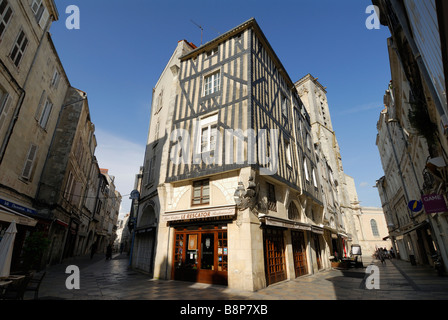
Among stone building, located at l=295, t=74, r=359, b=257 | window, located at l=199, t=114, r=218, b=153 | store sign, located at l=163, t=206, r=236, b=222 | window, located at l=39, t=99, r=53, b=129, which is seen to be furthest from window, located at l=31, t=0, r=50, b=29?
stone building, located at l=295, t=74, r=359, b=257

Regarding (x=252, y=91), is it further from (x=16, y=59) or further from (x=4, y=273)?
(x=16, y=59)

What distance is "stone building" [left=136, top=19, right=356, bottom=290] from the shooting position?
7.87 m

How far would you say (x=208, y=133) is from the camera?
9742 millimetres

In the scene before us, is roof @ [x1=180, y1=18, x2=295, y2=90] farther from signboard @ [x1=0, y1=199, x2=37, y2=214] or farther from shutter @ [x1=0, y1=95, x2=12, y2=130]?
signboard @ [x1=0, y1=199, x2=37, y2=214]

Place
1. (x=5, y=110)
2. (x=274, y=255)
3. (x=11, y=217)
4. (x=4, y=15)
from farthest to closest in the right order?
1. (x=274, y=255)
2. (x=5, y=110)
3. (x=4, y=15)
4. (x=11, y=217)

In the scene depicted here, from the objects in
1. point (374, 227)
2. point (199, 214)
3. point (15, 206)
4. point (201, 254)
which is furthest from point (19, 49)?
point (374, 227)

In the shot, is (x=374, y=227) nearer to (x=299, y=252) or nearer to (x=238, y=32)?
(x=299, y=252)

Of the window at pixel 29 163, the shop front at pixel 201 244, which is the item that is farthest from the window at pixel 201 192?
the window at pixel 29 163

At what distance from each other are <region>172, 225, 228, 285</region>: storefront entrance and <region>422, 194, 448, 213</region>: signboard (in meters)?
8.08

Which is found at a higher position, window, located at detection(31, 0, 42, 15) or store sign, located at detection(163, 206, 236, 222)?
window, located at detection(31, 0, 42, 15)

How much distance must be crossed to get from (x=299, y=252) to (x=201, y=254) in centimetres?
605

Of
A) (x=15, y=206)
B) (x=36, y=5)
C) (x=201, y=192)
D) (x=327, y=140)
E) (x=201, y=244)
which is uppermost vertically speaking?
(x=327, y=140)

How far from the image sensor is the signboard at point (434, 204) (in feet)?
26.6
